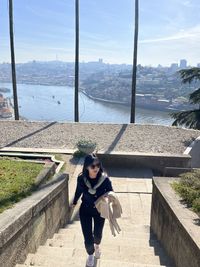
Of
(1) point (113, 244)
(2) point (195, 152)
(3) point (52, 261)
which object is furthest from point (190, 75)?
(3) point (52, 261)

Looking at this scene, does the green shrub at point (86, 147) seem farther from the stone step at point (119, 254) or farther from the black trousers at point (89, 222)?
the black trousers at point (89, 222)

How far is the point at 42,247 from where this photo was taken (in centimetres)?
439

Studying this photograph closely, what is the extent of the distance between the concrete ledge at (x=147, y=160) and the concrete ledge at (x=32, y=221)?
3.97 m

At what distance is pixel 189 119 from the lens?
1507 cm

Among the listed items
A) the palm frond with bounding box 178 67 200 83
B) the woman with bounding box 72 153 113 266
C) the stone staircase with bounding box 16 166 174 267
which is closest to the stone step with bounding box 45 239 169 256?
the stone staircase with bounding box 16 166 174 267

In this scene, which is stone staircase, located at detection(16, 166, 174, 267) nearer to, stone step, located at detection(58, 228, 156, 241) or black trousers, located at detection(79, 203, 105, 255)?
stone step, located at detection(58, 228, 156, 241)

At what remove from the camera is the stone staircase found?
3840 millimetres

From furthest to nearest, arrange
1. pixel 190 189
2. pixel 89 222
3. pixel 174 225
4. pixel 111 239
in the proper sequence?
pixel 111 239 → pixel 190 189 → pixel 174 225 → pixel 89 222

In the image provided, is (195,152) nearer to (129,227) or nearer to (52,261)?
(129,227)

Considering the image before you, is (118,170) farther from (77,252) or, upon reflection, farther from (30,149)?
(77,252)

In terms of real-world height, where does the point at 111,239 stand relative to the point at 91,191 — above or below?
below

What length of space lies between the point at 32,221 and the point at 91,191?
34.5 inches

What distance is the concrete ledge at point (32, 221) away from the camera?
3.36 m

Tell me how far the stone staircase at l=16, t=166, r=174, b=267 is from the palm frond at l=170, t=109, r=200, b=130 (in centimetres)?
811
